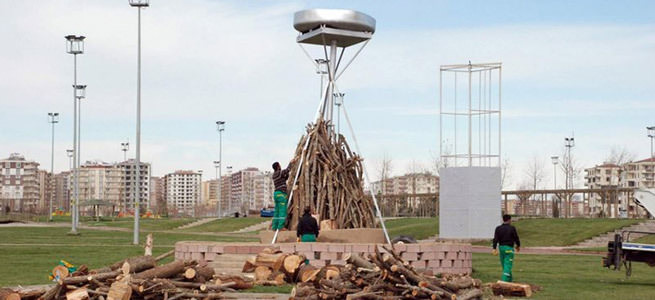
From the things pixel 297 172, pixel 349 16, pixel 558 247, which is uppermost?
pixel 349 16

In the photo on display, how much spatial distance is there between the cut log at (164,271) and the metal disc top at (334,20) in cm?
875

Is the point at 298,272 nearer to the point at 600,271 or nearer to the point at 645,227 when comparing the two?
the point at 600,271

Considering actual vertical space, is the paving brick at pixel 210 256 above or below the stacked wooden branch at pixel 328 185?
below

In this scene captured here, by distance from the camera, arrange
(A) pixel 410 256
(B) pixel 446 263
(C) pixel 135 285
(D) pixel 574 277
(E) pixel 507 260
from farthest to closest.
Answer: (D) pixel 574 277, (B) pixel 446 263, (A) pixel 410 256, (E) pixel 507 260, (C) pixel 135 285

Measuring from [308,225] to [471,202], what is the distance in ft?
73.4

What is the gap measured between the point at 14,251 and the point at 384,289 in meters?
19.7

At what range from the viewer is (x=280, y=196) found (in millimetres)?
22422

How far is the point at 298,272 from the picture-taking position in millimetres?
18469

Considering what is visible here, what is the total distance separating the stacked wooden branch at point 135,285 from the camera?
1460 centimetres

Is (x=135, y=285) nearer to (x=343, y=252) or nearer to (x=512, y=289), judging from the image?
(x=343, y=252)

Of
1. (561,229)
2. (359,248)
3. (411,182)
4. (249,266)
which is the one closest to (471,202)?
(561,229)

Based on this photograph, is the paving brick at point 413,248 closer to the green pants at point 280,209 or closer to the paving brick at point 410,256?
the paving brick at point 410,256

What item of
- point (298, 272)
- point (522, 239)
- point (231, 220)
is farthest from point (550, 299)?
point (231, 220)

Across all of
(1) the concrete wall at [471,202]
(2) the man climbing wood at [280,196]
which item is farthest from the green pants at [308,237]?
(1) the concrete wall at [471,202]
